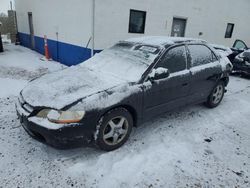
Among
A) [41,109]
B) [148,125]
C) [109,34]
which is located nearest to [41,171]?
[41,109]

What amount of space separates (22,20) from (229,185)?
1454 centimetres

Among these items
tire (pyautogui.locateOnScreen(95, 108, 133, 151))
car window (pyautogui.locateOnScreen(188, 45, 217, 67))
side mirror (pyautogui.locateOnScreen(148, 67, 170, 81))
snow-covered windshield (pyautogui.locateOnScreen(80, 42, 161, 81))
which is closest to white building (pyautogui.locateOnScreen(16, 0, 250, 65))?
snow-covered windshield (pyautogui.locateOnScreen(80, 42, 161, 81))

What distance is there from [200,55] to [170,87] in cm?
123

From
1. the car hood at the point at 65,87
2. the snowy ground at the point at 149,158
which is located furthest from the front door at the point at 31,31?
the car hood at the point at 65,87

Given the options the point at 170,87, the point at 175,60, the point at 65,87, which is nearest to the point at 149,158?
the point at 170,87

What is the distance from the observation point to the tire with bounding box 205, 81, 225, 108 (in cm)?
484

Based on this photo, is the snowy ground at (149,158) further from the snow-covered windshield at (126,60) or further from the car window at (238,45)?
the car window at (238,45)

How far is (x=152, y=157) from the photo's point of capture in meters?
3.14

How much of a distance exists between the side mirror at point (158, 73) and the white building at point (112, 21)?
4223 millimetres

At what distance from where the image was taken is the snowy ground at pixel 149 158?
2682mm

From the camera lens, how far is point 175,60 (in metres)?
3.79

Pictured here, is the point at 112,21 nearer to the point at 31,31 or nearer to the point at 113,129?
the point at 113,129

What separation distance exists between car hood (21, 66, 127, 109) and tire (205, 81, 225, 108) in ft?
8.51

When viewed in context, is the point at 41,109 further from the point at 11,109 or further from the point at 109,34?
the point at 109,34
